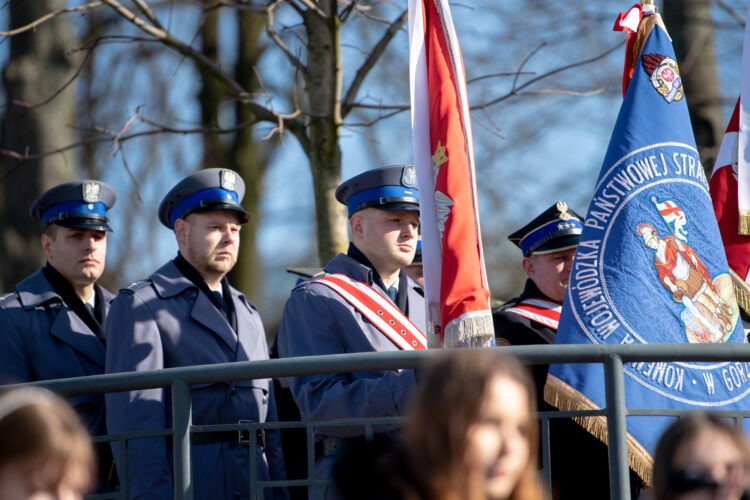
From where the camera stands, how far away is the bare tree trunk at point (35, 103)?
8.38m

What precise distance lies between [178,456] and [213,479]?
1.73ft

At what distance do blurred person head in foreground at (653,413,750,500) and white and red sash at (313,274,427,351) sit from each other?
1.86 m

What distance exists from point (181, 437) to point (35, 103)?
5524 millimetres

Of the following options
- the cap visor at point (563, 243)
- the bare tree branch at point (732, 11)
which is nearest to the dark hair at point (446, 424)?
the cap visor at point (563, 243)

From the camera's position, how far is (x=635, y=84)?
4.39m

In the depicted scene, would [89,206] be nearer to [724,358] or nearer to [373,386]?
[373,386]

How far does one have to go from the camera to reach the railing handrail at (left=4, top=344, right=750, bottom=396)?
318cm

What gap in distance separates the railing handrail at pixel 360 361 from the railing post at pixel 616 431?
4cm

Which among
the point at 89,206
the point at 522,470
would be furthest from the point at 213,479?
the point at 522,470

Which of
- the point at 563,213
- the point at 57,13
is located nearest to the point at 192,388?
the point at 563,213

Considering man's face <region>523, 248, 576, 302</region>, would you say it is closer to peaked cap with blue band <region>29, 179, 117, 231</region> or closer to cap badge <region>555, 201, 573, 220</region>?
cap badge <region>555, 201, 573, 220</region>

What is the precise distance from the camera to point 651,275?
13.1 ft

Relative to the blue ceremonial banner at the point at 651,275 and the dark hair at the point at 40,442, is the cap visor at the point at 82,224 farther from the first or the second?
the dark hair at the point at 40,442

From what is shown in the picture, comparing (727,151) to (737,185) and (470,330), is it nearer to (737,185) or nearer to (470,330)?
(737,185)
